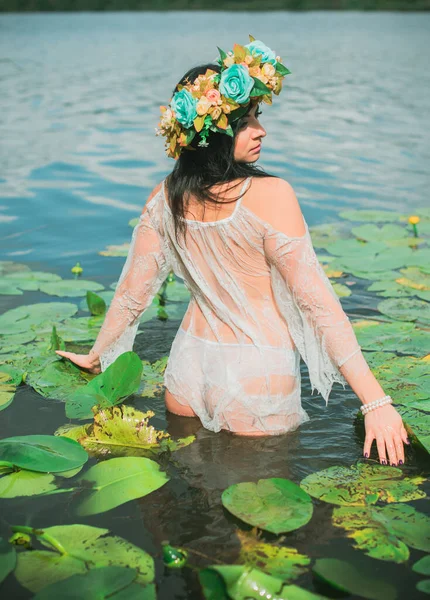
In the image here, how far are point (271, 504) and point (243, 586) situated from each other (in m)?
0.38

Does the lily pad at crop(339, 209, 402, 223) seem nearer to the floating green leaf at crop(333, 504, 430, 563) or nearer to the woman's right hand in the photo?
the woman's right hand

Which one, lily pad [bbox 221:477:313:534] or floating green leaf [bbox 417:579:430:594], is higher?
lily pad [bbox 221:477:313:534]

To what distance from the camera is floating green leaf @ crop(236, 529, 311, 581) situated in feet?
6.31

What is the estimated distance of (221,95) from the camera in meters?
2.24

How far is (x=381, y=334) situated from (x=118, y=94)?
10653 millimetres

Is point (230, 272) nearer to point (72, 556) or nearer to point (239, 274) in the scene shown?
point (239, 274)

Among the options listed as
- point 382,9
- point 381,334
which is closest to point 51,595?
point 381,334

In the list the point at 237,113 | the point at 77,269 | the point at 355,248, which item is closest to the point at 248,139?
the point at 237,113

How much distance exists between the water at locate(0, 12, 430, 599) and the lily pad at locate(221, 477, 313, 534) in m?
0.04

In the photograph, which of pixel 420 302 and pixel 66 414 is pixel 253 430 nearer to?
pixel 66 414

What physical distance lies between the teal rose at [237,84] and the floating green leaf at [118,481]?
116cm

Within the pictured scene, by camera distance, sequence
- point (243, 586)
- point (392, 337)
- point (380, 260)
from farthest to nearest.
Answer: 1. point (380, 260)
2. point (392, 337)
3. point (243, 586)

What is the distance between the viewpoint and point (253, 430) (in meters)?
2.59

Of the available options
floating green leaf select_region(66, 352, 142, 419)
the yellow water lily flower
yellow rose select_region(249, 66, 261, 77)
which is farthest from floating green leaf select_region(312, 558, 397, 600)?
the yellow water lily flower
